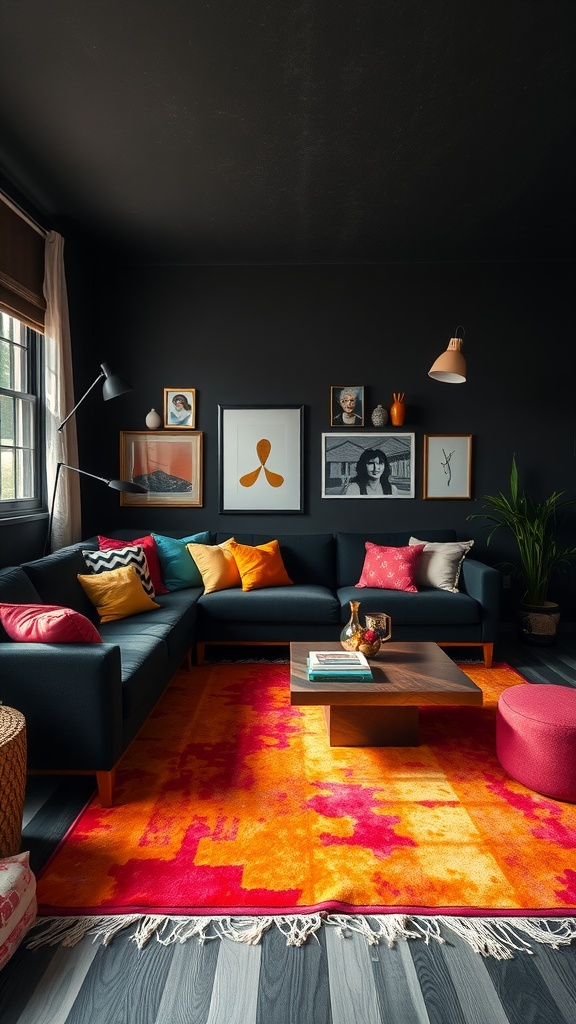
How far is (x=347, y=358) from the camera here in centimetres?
503

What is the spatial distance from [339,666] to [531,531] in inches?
99.5

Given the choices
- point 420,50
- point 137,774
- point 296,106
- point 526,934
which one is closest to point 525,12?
point 420,50

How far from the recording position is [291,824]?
2186 millimetres

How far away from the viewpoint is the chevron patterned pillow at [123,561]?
3838mm

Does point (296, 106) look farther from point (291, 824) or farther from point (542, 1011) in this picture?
point (542, 1011)

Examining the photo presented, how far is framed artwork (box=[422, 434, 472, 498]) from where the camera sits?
16.3ft

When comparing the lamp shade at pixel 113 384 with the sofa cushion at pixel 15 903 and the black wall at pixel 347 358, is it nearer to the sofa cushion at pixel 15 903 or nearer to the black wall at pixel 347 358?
the black wall at pixel 347 358

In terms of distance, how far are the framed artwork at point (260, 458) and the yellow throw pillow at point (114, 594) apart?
150 cm

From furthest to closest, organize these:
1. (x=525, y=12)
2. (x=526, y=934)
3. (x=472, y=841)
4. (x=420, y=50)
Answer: (x=420, y=50), (x=525, y=12), (x=472, y=841), (x=526, y=934)

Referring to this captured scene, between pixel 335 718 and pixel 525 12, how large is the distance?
3029mm

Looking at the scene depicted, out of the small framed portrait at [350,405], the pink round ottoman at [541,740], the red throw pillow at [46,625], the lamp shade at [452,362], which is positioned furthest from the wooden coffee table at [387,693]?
the small framed portrait at [350,405]

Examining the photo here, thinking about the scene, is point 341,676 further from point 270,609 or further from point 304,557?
point 304,557

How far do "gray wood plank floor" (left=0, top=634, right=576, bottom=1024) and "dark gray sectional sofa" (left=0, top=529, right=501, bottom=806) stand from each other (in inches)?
30.2

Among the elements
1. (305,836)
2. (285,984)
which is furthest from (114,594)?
(285,984)
